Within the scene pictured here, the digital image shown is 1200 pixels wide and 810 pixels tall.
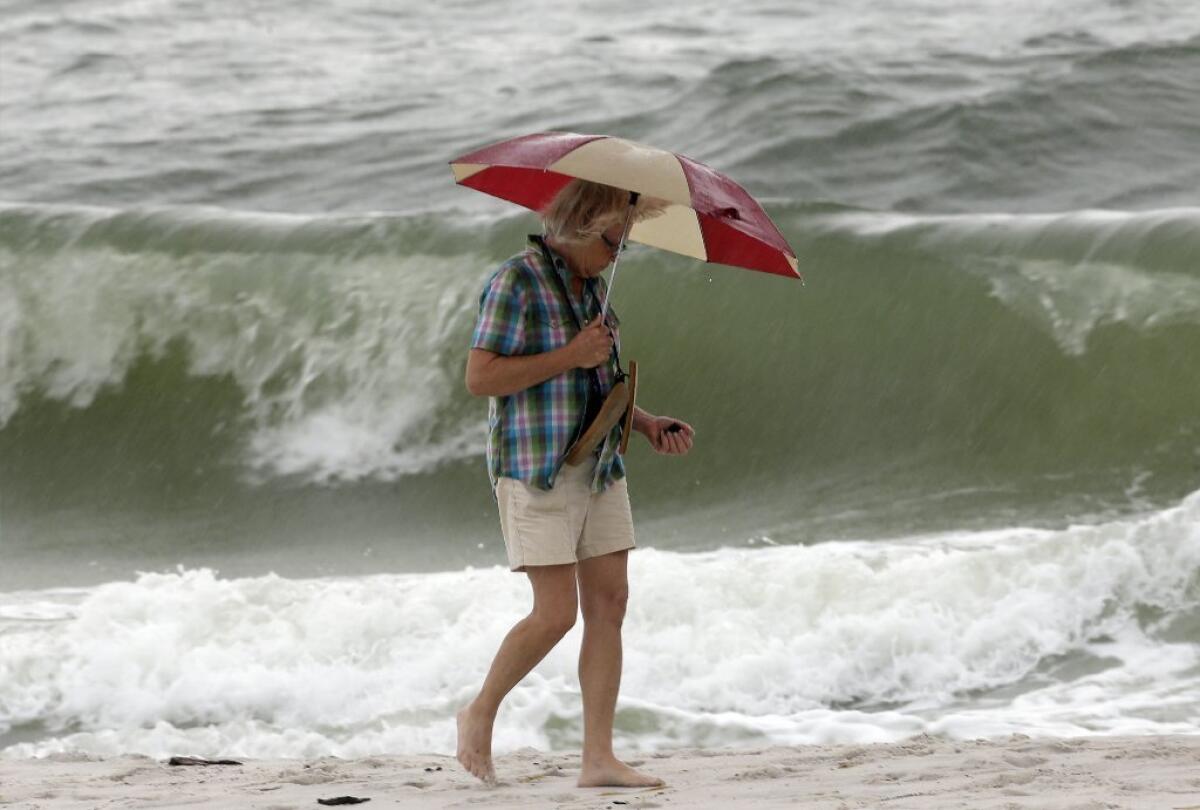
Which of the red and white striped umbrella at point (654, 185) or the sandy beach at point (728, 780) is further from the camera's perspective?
the sandy beach at point (728, 780)

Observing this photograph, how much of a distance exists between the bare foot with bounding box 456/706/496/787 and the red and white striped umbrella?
122cm

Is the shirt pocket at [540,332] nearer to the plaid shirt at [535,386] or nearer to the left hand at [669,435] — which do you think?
the plaid shirt at [535,386]

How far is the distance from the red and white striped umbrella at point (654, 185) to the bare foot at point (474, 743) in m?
1.22

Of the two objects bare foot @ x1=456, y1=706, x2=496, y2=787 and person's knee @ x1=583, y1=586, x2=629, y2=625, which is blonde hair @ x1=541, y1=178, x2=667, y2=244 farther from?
bare foot @ x1=456, y1=706, x2=496, y2=787

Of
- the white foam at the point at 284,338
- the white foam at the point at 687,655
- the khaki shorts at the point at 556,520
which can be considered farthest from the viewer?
the white foam at the point at 284,338

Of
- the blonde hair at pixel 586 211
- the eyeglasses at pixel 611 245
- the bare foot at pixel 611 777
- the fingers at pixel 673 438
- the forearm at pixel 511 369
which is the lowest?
the bare foot at pixel 611 777

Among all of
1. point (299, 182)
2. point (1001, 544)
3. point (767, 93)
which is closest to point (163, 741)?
point (1001, 544)

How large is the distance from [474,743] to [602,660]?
1.22ft

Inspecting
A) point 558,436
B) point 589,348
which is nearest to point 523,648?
point 558,436

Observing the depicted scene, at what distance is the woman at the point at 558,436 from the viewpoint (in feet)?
11.8

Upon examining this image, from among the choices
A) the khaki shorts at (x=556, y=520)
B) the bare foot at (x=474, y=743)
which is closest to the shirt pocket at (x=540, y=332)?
the khaki shorts at (x=556, y=520)

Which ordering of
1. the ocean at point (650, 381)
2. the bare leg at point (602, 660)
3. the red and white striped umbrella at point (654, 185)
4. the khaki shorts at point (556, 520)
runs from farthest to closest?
the ocean at point (650, 381), the bare leg at point (602, 660), the khaki shorts at point (556, 520), the red and white striped umbrella at point (654, 185)

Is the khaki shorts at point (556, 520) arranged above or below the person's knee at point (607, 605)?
above

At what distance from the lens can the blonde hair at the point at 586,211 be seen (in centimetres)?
370
